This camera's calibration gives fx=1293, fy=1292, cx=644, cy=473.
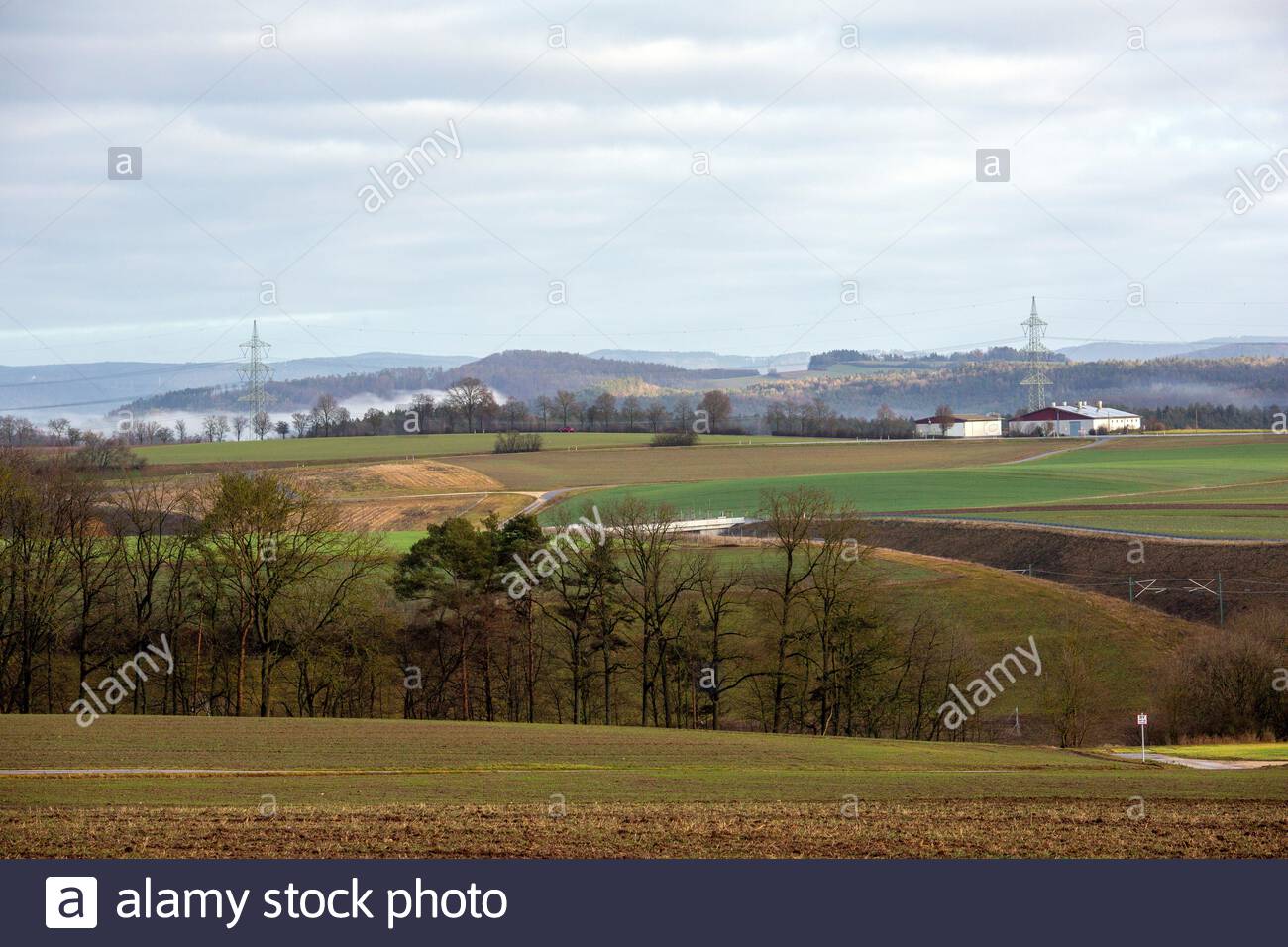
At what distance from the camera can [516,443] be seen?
14262 centimetres

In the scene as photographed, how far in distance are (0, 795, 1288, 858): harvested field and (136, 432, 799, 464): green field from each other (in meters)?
105

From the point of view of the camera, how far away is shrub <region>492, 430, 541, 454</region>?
141375mm

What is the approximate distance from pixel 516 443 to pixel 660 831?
123 m

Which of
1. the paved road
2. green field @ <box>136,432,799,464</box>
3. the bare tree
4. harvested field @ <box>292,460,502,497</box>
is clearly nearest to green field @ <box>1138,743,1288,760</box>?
the paved road

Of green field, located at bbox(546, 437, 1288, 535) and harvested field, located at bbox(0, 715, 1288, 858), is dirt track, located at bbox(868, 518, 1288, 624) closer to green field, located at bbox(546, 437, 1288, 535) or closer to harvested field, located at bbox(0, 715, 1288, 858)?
green field, located at bbox(546, 437, 1288, 535)

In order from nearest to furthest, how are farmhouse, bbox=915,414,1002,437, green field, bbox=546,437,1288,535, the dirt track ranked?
1. the dirt track
2. green field, bbox=546,437,1288,535
3. farmhouse, bbox=915,414,1002,437

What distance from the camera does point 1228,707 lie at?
4778 cm

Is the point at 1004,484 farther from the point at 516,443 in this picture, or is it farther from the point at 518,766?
the point at 518,766

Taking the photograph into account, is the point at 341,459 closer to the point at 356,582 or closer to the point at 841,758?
the point at 356,582

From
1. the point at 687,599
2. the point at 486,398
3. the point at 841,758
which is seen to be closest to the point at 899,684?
the point at 687,599

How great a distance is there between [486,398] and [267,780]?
15481 cm

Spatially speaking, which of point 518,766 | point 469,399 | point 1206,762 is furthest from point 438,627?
point 469,399

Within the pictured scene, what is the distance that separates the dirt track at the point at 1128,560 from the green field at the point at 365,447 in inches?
2551

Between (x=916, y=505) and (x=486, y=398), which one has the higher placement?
(x=486, y=398)
